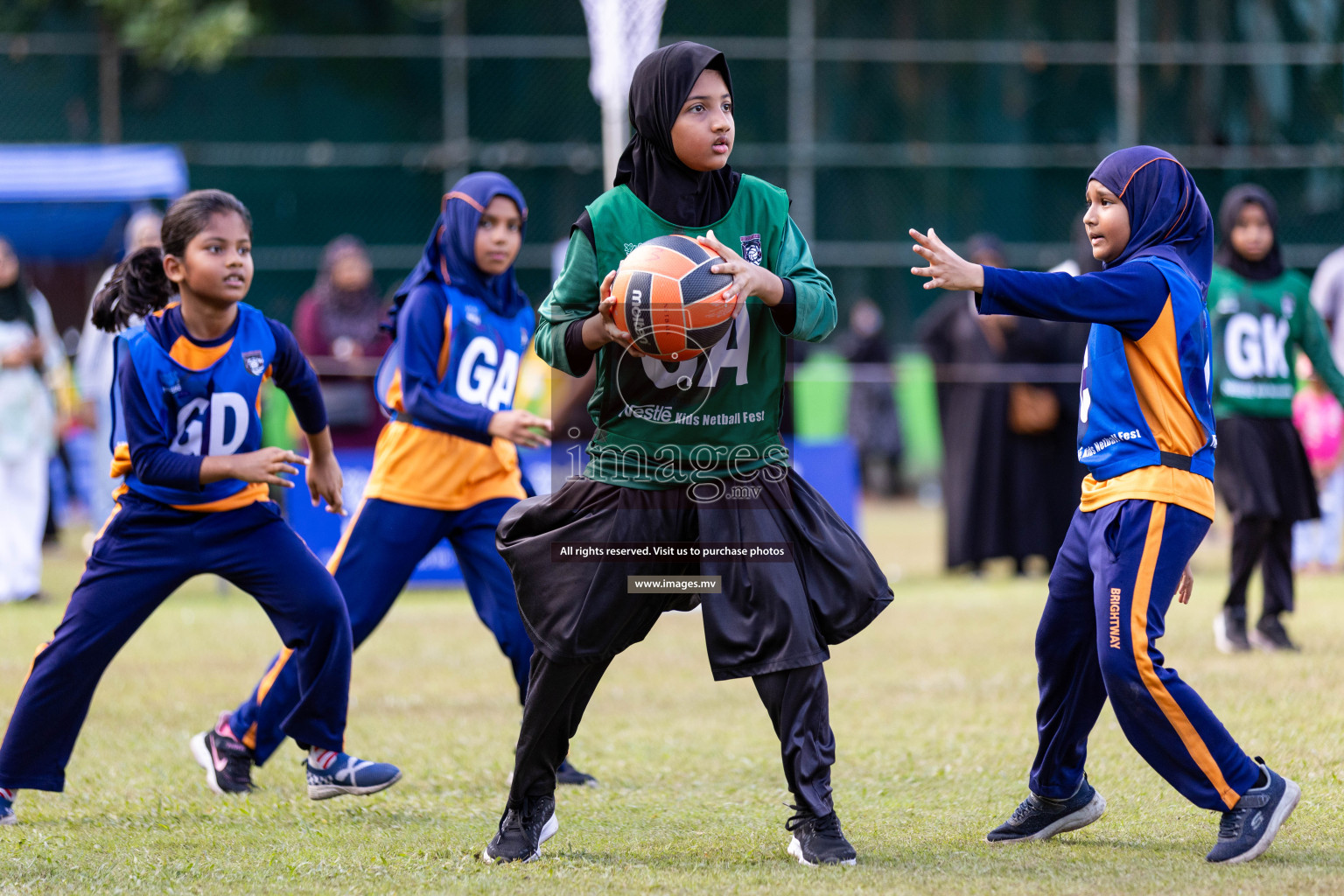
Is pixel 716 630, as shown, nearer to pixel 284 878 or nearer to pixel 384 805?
pixel 284 878

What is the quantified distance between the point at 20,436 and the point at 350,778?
6650 mm

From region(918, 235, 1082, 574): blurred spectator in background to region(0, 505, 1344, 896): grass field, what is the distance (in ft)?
7.63

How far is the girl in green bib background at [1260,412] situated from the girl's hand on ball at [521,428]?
4.23 metres

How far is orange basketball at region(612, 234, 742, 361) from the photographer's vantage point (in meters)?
4.03

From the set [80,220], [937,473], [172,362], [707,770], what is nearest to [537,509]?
[172,362]

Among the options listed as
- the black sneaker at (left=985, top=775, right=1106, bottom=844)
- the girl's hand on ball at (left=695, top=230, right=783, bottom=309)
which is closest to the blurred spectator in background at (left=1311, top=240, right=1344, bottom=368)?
the black sneaker at (left=985, top=775, right=1106, bottom=844)

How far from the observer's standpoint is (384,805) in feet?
17.9

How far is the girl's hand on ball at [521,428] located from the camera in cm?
545

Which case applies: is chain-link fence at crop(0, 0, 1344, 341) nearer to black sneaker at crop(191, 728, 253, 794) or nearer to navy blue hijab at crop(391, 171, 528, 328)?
navy blue hijab at crop(391, 171, 528, 328)

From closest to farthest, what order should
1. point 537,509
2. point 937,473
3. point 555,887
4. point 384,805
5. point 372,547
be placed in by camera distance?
point 555,887 → point 537,509 → point 384,805 → point 372,547 → point 937,473

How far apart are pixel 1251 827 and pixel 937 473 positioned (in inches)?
701

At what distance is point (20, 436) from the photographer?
431 inches

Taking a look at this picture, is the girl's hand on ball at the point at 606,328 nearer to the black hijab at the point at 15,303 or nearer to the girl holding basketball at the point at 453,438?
the girl holding basketball at the point at 453,438

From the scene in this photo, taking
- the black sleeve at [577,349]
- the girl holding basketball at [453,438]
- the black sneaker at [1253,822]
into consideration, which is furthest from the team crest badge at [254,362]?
the black sneaker at [1253,822]
